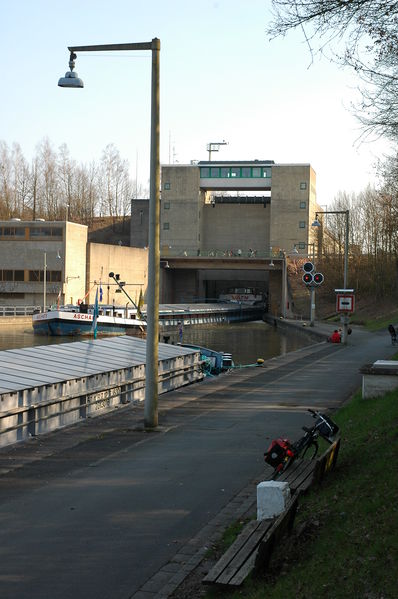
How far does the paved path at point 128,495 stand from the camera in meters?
7.41

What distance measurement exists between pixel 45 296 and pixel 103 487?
70255mm

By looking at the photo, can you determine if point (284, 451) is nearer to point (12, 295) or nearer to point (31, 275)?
point (31, 275)

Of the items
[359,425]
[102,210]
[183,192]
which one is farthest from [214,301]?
[359,425]

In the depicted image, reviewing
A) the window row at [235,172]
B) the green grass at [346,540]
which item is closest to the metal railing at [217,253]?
the window row at [235,172]

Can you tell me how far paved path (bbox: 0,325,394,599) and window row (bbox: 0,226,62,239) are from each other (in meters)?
63.9

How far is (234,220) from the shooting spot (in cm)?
10256

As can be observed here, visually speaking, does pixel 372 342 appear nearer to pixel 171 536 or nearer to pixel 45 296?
pixel 171 536

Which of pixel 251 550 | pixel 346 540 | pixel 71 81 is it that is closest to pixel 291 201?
pixel 71 81

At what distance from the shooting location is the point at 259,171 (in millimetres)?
97750

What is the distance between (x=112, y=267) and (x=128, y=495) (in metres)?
79.2

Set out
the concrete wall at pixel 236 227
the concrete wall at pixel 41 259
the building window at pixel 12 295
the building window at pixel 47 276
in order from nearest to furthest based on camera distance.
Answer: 1. the concrete wall at pixel 41 259
2. the building window at pixel 47 276
3. the building window at pixel 12 295
4. the concrete wall at pixel 236 227

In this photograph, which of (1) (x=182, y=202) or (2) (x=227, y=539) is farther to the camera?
(1) (x=182, y=202)

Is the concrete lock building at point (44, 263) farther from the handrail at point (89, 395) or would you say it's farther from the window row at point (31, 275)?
the handrail at point (89, 395)

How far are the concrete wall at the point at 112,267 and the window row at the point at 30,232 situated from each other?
526cm
